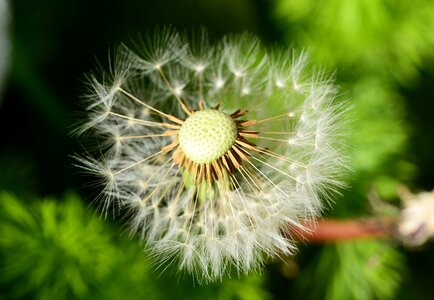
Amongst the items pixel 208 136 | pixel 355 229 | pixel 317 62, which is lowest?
pixel 208 136

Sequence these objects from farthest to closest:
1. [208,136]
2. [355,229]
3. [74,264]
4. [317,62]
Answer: [317,62] → [74,264] → [355,229] → [208,136]

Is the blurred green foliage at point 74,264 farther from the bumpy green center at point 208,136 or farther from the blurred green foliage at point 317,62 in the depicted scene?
the bumpy green center at point 208,136

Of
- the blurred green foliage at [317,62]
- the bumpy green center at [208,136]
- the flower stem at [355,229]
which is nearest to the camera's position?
the bumpy green center at [208,136]

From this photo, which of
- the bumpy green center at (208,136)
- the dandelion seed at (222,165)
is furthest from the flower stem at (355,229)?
the bumpy green center at (208,136)

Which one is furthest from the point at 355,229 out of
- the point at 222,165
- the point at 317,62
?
the point at 317,62

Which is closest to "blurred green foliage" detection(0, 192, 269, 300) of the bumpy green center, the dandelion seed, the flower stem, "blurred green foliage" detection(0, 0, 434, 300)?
"blurred green foliage" detection(0, 0, 434, 300)

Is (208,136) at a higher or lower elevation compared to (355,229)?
lower

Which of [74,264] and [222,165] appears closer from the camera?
[222,165]

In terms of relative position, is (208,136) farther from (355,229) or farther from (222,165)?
(355,229)
